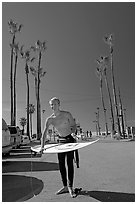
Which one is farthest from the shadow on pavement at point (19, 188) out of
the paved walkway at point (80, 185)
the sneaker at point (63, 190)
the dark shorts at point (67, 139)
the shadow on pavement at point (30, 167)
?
the dark shorts at point (67, 139)

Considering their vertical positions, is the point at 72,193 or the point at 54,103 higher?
the point at 54,103

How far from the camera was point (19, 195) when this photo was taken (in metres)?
4.46

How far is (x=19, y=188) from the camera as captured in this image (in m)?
5.02

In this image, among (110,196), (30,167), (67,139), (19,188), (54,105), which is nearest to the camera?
(110,196)

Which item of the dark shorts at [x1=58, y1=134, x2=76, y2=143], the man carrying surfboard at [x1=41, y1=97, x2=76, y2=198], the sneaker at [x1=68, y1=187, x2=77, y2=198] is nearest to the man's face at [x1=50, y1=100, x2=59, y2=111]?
the man carrying surfboard at [x1=41, y1=97, x2=76, y2=198]

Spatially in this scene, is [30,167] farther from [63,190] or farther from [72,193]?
[72,193]

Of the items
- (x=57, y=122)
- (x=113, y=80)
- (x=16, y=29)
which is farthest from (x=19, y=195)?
(x=16, y=29)

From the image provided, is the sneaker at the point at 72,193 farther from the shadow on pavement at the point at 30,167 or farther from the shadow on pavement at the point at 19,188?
the shadow on pavement at the point at 30,167

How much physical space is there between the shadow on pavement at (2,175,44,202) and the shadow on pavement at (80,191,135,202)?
100 cm

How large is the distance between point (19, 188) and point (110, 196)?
6.38 feet

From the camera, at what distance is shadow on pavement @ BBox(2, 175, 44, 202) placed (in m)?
4.32

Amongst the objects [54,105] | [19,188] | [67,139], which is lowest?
[19,188]

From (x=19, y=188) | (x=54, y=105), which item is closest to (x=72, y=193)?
(x=19, y=188)

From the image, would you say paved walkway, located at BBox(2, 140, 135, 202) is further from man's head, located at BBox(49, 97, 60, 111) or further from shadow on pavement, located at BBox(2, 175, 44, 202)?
man's head, located at BBox(49, 97, 60, 111)
